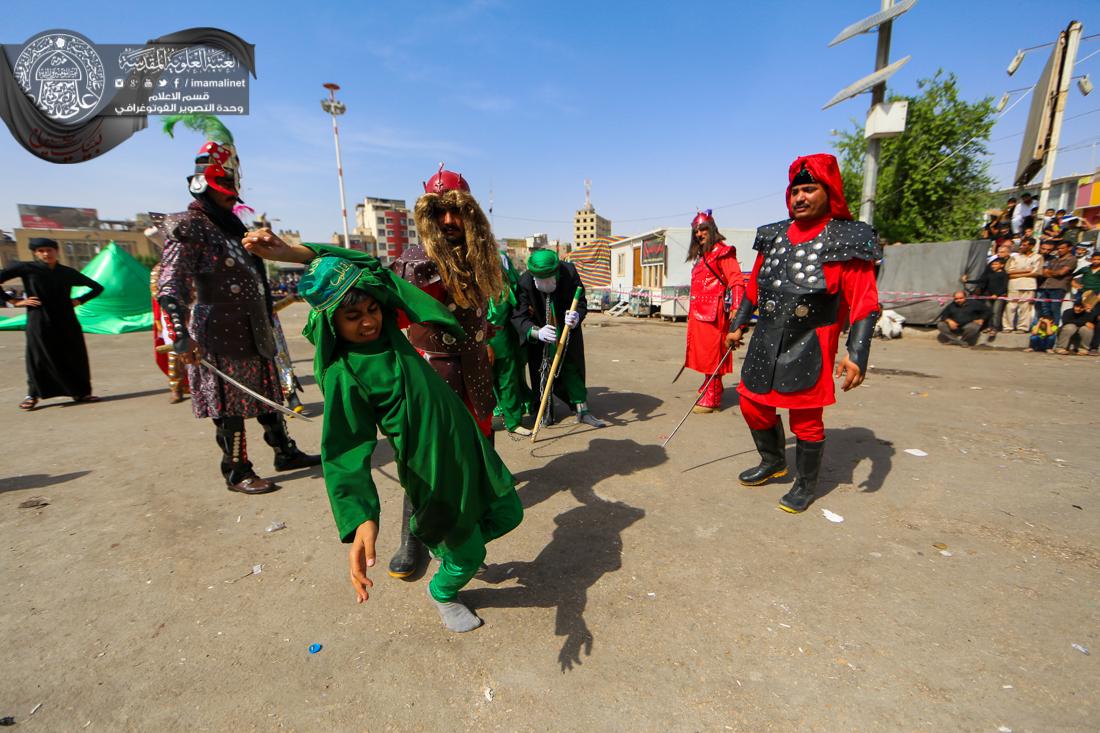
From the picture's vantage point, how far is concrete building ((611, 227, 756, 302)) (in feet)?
51.8

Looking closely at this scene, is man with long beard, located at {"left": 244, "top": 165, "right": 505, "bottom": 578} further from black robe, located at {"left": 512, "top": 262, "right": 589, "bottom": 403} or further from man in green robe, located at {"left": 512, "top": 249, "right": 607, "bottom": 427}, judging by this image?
black robe, located at {"left": 512, "top": 262, "right": 589, "bottom": 403}

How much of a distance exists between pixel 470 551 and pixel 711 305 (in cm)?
392

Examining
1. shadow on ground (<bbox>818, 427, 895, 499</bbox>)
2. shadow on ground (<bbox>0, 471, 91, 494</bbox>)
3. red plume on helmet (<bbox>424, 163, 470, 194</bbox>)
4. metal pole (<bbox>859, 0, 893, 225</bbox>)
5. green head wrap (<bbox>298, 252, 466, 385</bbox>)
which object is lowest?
shadow on ground (<bbox>0, 471, 91, 494</bbox>)

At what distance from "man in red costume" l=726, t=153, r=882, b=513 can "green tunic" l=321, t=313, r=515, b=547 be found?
2031 millimetres

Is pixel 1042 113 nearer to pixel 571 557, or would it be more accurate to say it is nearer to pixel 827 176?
pixel 827 176

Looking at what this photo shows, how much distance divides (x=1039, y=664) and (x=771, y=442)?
1.67m

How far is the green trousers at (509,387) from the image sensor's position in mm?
4699

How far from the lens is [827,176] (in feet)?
9.00

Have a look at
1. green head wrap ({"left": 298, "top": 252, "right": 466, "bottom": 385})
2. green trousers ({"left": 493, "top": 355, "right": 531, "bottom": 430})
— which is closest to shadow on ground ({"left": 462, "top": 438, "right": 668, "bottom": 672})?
green trousers ({"left": 493, "top": 355, "right": 531, "bottom": 430})

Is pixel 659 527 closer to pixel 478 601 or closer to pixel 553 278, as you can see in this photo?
pixel 478 601

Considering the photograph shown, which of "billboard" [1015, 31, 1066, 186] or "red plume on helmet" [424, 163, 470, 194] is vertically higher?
"billboard" [1015, 31, 1066, 186]

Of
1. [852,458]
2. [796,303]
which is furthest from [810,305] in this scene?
[852,458]

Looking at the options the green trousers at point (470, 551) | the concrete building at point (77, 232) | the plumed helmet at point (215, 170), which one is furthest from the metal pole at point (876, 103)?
the concrete building at point (77, 232)

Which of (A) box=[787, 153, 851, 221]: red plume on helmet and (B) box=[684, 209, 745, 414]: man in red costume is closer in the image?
(A) box=[787, 153, 851, 221]: red plume on helmet
